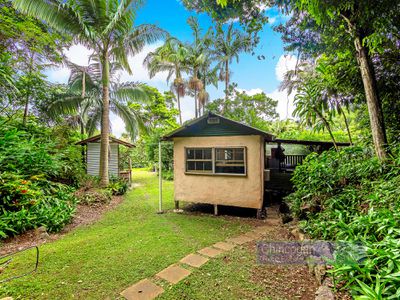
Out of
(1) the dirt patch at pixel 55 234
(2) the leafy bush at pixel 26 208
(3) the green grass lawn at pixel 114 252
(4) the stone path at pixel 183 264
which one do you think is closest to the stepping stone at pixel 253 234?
(4) the stone path at pixel 183 264

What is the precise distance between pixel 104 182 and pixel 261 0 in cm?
860

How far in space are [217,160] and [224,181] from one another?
680 mm

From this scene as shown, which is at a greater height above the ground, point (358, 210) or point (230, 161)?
point (230, 161)

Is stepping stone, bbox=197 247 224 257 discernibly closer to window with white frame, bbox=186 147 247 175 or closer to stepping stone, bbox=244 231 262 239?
stepping stone, bbox=244 231 262 239

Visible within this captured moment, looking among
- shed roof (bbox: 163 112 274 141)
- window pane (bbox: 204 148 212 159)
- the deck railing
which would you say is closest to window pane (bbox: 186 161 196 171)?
window pane (bbox: 204 148 212 159)

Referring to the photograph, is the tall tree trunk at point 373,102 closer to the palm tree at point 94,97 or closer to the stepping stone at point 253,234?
the stepping stone at point 253,234

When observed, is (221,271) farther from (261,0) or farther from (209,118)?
(261,0)

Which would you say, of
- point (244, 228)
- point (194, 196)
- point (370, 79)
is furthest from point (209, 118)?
point (370, 79)

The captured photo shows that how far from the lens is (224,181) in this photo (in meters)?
6.30

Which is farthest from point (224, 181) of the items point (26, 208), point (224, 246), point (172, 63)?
point (172, 63)

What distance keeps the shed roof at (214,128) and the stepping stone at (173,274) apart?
12.8 feet

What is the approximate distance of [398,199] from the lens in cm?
269

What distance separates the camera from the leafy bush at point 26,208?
462cm

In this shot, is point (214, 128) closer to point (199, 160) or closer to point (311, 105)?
point (199, 160)
